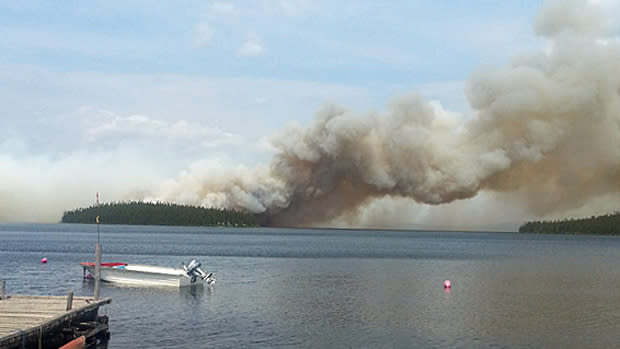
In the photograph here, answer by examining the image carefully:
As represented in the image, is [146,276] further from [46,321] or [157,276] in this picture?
[46,321]

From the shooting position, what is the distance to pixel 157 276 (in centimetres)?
5716

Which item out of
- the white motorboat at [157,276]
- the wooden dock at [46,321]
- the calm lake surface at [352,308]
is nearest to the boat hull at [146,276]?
the white motorboat at [157,276]

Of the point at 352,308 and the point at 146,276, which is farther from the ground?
the point at 146,276

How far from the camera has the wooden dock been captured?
2688cm

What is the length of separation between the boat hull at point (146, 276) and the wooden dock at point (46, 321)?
20.8m

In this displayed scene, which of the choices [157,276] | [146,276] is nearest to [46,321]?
[157,276]

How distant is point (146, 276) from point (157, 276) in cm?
111

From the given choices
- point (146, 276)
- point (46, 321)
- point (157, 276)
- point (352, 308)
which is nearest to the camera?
point (46, 321)

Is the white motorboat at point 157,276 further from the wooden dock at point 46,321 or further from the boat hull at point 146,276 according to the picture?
the wooden dock at point 46,321

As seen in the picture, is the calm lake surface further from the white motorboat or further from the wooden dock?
the wooden dock

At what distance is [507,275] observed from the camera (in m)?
77.5

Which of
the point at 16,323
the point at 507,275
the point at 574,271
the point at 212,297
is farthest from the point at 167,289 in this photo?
the point at 574,271

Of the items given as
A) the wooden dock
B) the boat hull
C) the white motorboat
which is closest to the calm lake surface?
the white motorboat

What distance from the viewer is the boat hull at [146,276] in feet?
186
